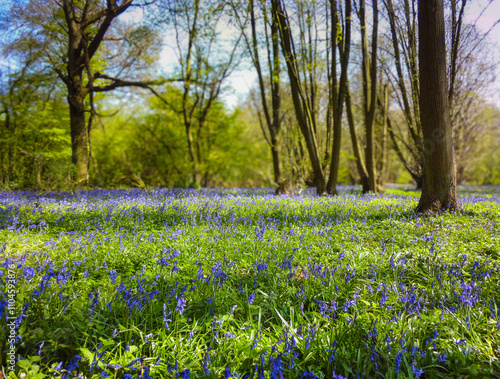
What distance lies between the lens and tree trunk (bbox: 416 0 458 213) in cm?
539

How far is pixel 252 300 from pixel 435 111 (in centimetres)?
576

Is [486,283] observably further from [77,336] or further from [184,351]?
[77,336]

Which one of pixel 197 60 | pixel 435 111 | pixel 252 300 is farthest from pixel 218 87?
pixel 252 300

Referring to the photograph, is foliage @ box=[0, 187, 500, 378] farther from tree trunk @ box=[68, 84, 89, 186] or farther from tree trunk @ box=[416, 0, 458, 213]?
tree trunk @ box=[68, 84, 89, 186]

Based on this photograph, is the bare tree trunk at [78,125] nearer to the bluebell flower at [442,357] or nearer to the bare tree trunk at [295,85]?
the bare tree trunk at [295,85]

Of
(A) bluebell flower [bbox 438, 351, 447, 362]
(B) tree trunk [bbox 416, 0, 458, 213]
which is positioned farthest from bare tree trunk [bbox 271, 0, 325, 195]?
(A) bluebell flower [bbox 438, 351, 447, 362]

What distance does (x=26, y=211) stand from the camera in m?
4.77

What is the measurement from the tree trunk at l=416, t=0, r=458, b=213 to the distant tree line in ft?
0.08

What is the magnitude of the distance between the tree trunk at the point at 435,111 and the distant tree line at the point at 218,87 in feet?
0.08

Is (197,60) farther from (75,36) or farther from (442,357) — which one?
(442,357)

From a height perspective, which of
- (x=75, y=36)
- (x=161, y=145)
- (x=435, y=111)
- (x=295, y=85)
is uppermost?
(x=75, y=36)

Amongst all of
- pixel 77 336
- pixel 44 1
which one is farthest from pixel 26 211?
pixel 44 1

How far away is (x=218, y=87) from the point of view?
15578 millimetres

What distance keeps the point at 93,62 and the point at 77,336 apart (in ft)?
48.7
